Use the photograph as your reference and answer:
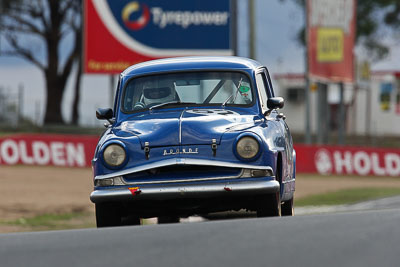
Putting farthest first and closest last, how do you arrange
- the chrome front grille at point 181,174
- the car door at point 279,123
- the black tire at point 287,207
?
the black tire at point 287,207, the car door at point 279,123, the chrome front grille at point 181,174

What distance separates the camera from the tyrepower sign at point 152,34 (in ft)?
98.2

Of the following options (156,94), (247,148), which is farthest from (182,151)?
(156,94)

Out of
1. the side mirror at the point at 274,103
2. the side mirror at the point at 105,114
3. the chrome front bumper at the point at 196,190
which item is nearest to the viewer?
the chrome front bumper at the point at 196,190

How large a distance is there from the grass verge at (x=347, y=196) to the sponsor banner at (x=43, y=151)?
32.7 ft

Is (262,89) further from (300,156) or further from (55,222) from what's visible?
(300,156)

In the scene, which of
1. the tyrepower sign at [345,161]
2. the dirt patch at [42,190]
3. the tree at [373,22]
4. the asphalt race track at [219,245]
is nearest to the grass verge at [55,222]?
the dirt patch at [42,190]

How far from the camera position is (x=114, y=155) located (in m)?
7.99

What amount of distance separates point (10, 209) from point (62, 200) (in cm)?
273

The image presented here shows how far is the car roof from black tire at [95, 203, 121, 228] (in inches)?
68.3

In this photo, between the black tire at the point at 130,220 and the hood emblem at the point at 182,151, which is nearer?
the hood emblem at the point at 182,151

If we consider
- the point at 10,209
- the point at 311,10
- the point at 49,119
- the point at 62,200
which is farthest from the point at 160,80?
the point at 49,119

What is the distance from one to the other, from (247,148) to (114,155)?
46.0 inches

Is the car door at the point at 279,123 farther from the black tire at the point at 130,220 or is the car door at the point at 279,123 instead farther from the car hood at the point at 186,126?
the black tire at the point at 130,220

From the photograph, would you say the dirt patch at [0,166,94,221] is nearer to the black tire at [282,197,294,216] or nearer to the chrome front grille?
the black tire at [282,197,294,216]
